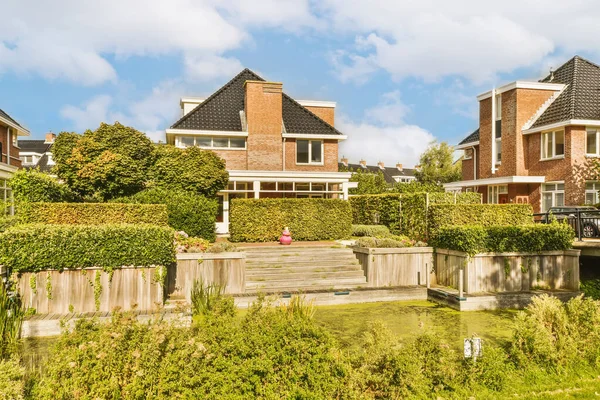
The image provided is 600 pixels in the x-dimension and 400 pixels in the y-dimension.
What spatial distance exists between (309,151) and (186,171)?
1037cm

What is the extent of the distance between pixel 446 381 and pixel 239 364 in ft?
10.1

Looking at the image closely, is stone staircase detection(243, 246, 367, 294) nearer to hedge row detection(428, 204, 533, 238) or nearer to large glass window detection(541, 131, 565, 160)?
hedge row detection(428, 204, 533, 238)

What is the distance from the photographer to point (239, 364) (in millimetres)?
6203

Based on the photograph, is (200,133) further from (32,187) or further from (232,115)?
(32,187)

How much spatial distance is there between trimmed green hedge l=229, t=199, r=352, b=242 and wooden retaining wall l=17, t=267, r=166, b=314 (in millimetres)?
9306

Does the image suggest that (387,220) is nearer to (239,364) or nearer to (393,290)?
(393,290)

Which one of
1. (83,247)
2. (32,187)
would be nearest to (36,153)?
(32,187)

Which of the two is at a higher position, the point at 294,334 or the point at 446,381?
the point at 294,334

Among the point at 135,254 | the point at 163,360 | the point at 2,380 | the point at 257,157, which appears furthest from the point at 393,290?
the point at 257,157

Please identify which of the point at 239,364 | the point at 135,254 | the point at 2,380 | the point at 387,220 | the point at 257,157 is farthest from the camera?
the point at 257,157

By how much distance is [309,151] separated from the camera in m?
30.0

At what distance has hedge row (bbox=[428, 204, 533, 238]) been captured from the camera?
62.1ft

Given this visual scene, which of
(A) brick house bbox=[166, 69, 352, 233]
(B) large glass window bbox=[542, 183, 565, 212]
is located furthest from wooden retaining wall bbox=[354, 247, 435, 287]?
(B) large glass window bbox=[542, 183, 565, 212]

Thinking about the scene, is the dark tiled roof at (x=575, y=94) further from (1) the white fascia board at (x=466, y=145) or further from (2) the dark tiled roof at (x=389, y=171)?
(2) the dark tiled roof at (x=389, y=171)
